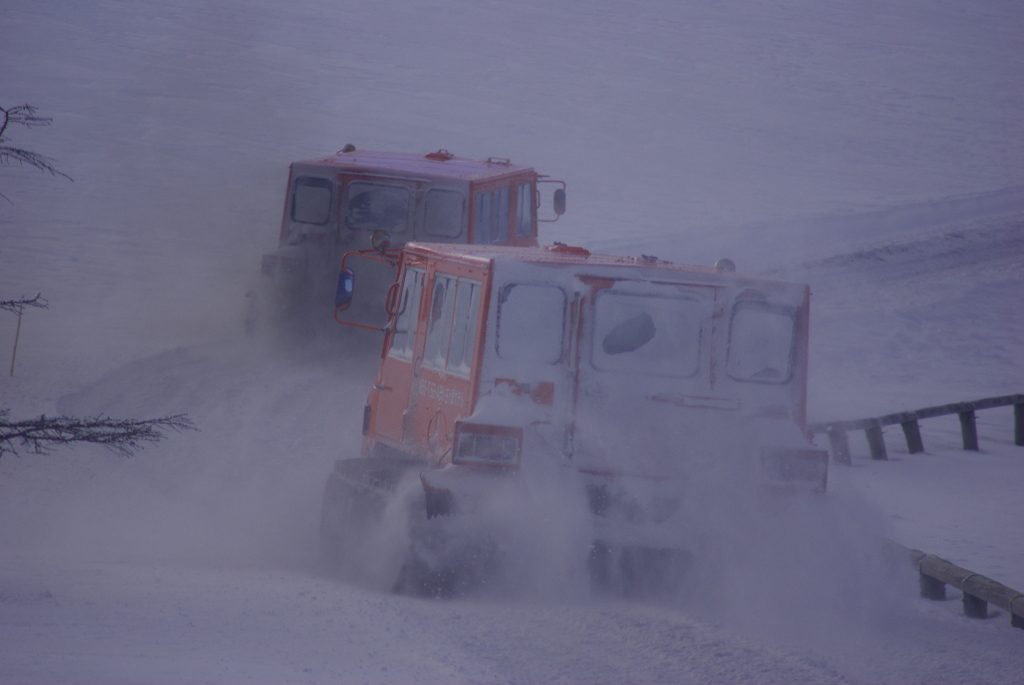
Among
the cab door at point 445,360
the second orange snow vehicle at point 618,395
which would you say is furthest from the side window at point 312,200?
the second orange snow vehicle at point 618,395

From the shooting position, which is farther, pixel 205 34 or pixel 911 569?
pixel 205 34

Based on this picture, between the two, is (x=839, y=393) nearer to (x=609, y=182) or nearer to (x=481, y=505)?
(x=481, y=505)

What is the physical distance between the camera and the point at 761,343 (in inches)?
262

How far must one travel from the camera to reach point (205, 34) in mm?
56281

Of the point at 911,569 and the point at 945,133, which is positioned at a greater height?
the point at 945,133

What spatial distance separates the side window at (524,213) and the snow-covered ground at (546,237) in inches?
122

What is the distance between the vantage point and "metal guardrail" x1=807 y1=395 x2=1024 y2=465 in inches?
440

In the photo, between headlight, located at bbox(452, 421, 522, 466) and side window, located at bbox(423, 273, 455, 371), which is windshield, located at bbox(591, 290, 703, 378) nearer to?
headlight, located at bbox(452, 421, 522, 466)

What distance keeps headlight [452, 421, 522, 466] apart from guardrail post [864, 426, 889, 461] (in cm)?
620

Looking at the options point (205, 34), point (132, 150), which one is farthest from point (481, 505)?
point (205, 34)

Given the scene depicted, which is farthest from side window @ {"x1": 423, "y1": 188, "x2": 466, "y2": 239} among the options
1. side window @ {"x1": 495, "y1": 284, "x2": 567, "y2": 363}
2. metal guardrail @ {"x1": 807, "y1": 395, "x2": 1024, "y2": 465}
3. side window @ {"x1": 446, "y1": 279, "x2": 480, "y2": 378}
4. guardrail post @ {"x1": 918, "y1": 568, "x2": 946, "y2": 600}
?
guardrail post @ {"x1": 918, "y1": 568, "x2": 946, "y2": 600}

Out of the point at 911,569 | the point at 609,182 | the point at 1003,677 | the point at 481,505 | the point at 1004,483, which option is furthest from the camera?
the point at 609,182

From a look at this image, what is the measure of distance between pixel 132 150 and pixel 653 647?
35529 mm

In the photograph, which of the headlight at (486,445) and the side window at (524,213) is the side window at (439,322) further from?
the side window at (524,213)
